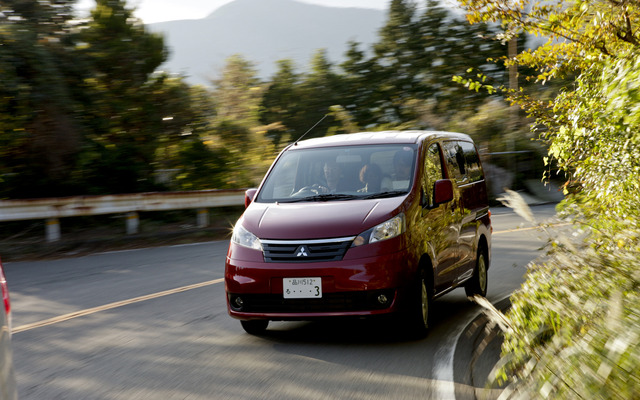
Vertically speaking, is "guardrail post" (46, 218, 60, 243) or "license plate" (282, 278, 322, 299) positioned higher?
"license plate" (282, 278, 322, 299)

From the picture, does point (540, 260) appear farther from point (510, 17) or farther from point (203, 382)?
point (510, 17)

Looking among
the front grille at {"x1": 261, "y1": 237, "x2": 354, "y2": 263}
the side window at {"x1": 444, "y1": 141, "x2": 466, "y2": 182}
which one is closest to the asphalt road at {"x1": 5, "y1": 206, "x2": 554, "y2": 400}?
the front grille at {"x1": 261, "y1": 237, "x2": 354, "y2": 263}

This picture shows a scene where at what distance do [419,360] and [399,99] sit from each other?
2140 inches

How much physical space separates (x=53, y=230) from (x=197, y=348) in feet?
33.1

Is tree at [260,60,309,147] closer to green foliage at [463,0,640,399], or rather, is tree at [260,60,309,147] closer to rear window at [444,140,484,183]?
rear window at [444,140,484,183]

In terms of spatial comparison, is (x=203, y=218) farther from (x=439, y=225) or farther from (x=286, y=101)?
(x=286, y=101)

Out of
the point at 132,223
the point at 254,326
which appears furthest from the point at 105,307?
the point at 132,223

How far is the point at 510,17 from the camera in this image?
898 cm

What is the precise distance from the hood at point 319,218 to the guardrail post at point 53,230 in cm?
954

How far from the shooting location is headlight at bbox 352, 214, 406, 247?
23.0 ft

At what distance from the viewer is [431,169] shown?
8.34m

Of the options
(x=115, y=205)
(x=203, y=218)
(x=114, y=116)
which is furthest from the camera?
(x=114, y=116)

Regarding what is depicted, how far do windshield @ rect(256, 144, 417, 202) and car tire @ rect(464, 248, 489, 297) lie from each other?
2.16m

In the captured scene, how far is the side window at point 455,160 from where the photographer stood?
902 cm
